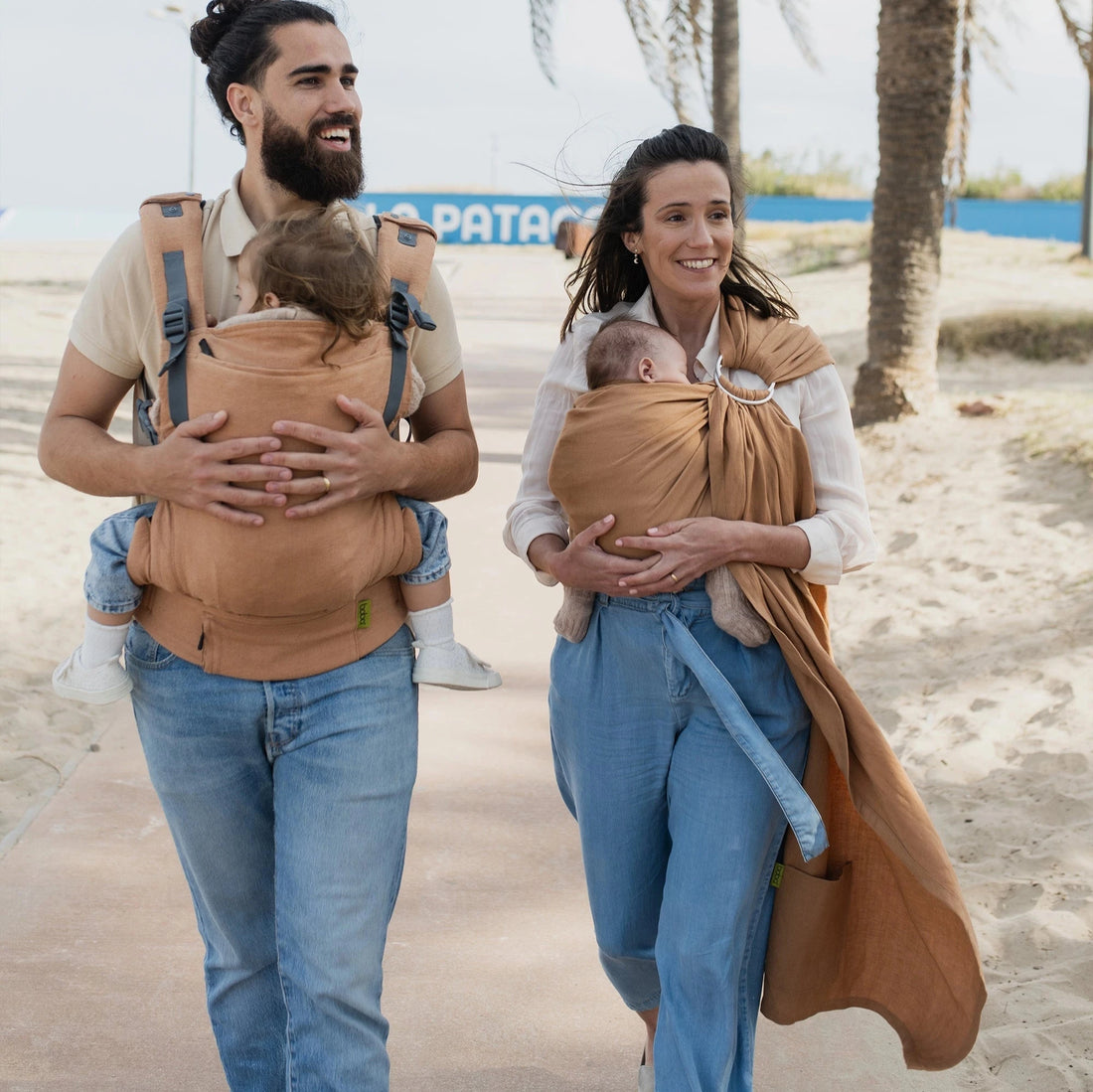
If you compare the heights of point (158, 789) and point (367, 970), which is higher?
point (158, 789)

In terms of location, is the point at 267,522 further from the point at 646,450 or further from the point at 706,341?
the point at 706,341

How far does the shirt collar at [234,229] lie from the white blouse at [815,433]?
2.32 ft

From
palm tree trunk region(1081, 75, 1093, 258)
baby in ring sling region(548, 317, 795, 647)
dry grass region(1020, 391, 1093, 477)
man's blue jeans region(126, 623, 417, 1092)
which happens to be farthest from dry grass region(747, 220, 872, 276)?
man's blue jeans region(126, 623, 417, 1092)

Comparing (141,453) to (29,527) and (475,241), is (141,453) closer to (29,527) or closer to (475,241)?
(29,527)

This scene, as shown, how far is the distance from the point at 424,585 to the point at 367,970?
0.70 meters

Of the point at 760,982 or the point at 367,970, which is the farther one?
the point at 760,982

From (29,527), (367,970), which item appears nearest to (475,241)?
(29,527)

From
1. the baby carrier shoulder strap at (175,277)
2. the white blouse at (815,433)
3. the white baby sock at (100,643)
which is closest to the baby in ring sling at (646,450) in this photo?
the white blouse at (815,433)

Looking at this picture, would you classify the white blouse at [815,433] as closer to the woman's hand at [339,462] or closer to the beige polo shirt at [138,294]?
the beige polo shirt at [138,294]

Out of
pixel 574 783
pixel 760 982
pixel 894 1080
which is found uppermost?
pixel 574 783

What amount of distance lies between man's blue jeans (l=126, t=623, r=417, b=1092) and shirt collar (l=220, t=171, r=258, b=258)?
724 mm

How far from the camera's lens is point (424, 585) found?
8.06ft

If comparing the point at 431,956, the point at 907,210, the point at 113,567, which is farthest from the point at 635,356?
the point at 907,210

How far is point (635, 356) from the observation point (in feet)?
8.45
